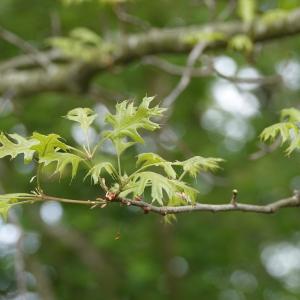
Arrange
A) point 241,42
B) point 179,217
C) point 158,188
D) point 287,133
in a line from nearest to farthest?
point 158,188 → point 287,133 → point 241,42 → point 179,217

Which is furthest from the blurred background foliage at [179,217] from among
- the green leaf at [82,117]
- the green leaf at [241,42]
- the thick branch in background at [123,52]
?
the green leaf at [82,117]

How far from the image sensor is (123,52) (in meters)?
5.18

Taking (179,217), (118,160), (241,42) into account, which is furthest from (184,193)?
(179,217)

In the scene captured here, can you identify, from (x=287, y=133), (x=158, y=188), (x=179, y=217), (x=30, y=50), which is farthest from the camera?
(x=179, y=217)

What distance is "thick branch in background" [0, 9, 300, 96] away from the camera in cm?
467

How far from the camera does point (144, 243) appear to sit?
27.7 ft

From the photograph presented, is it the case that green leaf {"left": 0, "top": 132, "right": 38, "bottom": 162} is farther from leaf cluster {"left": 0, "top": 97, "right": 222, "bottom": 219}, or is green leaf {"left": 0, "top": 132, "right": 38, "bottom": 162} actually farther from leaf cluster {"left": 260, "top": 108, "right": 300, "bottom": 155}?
leaf cluster {"left": 260, "top": 108, "right": 300, "bottom": 155}

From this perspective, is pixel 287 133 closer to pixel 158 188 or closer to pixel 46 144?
pixel 158 188

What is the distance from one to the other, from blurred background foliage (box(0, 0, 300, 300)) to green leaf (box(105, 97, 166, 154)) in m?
5.07

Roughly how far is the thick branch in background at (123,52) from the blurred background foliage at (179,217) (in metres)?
1.52

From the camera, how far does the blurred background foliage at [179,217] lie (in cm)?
772

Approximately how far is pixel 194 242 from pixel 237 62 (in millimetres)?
2354

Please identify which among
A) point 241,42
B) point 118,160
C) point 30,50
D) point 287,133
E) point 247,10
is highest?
point 30,50

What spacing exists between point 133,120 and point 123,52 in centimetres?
298
